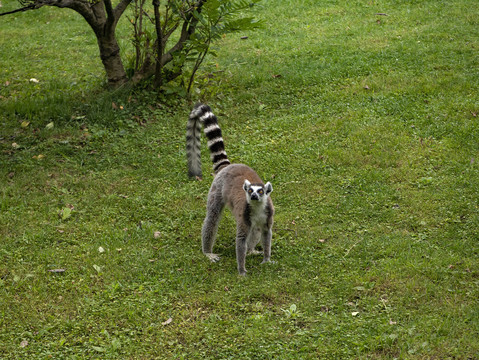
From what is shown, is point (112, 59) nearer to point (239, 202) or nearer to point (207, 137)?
point (207, 137)

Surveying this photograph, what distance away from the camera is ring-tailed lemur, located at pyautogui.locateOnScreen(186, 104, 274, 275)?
6398 millimetres

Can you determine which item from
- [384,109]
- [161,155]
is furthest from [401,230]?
[161,155]

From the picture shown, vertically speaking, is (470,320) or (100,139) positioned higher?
(100,139)

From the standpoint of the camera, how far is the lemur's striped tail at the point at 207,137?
739cm

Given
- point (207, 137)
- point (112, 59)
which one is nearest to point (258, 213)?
point (207, 137)

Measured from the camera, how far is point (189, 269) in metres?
6.57

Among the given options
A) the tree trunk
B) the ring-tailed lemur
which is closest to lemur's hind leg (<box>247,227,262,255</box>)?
the ring-tailed lemur

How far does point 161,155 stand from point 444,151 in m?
4.73

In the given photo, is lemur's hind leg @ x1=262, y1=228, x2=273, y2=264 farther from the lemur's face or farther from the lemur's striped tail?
the lemur's striped tail

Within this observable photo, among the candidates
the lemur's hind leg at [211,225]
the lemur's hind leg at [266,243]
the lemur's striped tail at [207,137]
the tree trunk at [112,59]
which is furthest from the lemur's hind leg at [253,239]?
the tree trunk at [112,59]

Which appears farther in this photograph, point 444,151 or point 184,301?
point 444,151

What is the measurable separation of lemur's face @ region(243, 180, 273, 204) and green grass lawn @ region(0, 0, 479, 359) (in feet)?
3.03

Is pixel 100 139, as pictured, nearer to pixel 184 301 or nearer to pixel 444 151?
pixel 184 301

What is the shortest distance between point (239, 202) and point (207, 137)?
51.1 inches
